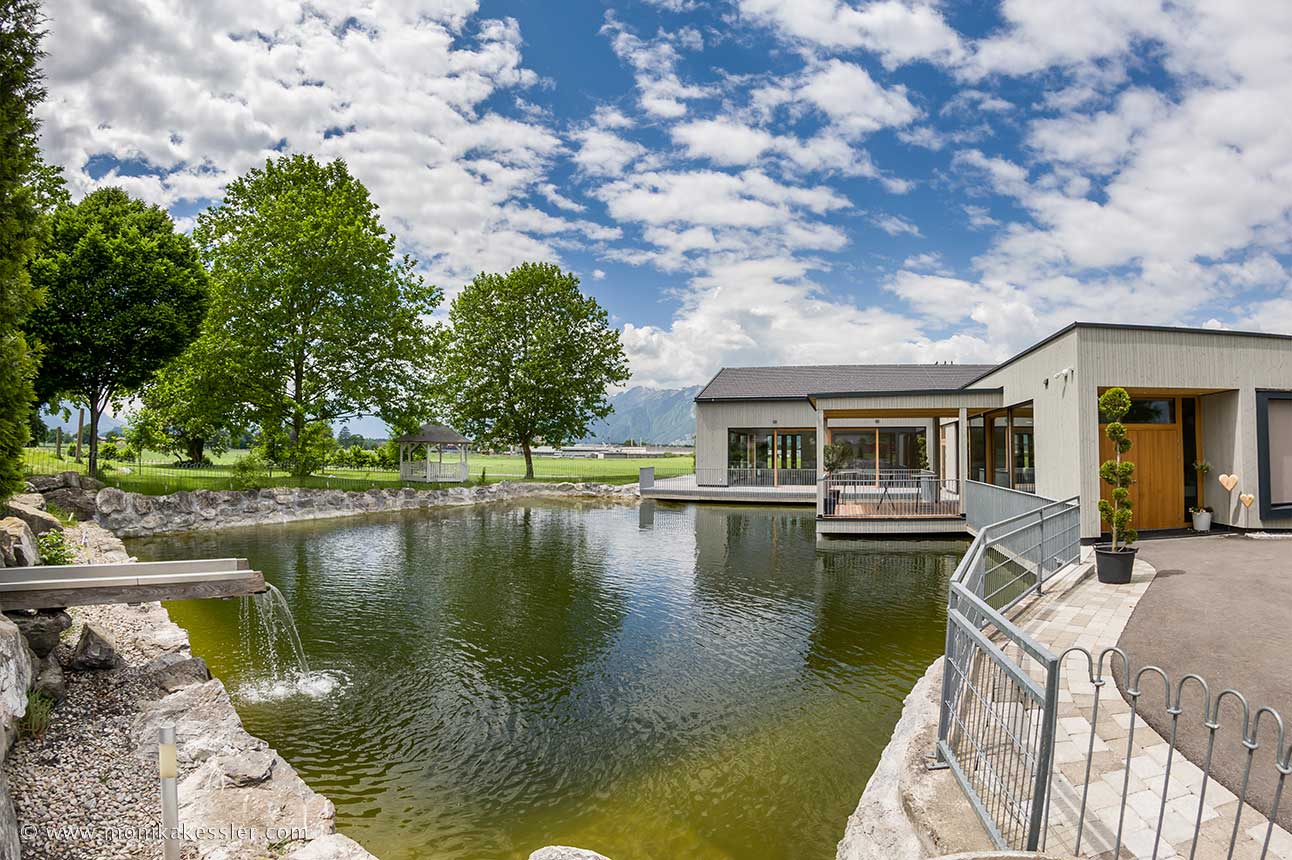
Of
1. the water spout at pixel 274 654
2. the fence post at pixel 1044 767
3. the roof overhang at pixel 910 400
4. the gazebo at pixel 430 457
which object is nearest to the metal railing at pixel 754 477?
the roof overhang at pixel 910 400

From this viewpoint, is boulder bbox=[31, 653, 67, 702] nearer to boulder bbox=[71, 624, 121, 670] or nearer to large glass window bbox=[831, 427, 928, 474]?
boulder bbox=[71, 624, 121, 670]

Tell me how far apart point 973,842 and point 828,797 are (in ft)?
6.27

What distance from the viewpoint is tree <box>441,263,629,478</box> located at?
113 ft

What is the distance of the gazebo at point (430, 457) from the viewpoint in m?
30.5

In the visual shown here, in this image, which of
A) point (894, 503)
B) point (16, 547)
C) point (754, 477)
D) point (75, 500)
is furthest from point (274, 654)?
point (754, 477)

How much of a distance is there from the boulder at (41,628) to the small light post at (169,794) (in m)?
3.58

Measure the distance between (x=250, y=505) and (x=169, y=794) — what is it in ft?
67.4

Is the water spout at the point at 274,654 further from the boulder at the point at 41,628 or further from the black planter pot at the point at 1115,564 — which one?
the black planter pot at the point at 1115,564

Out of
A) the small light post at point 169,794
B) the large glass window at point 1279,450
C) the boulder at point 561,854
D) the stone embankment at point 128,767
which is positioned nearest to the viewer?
the small light post at point 169,794

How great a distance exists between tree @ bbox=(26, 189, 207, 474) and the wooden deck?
14204 mm

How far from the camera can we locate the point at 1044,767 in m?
3.14

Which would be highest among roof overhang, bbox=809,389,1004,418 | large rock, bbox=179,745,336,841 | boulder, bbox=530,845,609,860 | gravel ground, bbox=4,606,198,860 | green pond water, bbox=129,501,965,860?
roof overhang, bbox=809,389,1004,418

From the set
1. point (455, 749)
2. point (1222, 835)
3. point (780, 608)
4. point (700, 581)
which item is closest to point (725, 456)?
point (700, 581)

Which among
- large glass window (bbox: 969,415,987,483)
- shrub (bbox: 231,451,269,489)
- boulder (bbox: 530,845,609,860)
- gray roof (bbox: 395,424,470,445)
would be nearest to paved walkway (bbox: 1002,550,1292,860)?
boulder (bbox: 530,845,609,860)
